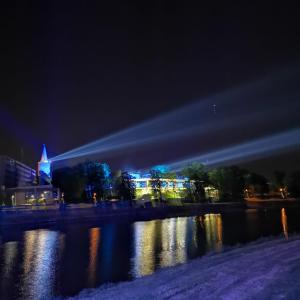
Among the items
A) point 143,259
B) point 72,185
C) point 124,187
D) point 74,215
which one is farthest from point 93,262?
point 124,187

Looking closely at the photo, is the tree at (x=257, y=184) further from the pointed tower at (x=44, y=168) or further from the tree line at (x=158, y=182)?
the pointed tower at (x=44, y=168)

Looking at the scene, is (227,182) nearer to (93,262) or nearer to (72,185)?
(72,185)

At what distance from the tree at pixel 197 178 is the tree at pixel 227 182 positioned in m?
3.63

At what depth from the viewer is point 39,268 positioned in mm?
19297

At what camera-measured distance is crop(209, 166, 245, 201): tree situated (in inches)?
5182

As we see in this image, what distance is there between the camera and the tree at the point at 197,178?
126562 mm

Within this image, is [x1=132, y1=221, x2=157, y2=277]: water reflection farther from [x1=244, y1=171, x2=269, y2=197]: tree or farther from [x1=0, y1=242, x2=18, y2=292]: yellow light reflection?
[x1=244, y1=171, x2=269, y2=197]: tree

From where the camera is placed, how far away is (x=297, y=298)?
8750mm

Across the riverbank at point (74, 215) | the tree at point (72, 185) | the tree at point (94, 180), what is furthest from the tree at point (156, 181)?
the riverbank at point (74, 215)

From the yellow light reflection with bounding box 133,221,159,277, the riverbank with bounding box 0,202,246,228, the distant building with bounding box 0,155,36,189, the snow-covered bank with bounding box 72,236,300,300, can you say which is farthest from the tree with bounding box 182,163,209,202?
the snow-covered bank with bounding box 72,236,300,300

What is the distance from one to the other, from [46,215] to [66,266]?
35.0m

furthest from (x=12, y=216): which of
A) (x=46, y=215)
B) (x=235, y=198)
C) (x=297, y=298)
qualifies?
(x=235, y=198)

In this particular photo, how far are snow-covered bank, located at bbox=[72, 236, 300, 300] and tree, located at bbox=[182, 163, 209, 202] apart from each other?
4368 inches

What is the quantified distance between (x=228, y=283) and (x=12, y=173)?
489 feet
